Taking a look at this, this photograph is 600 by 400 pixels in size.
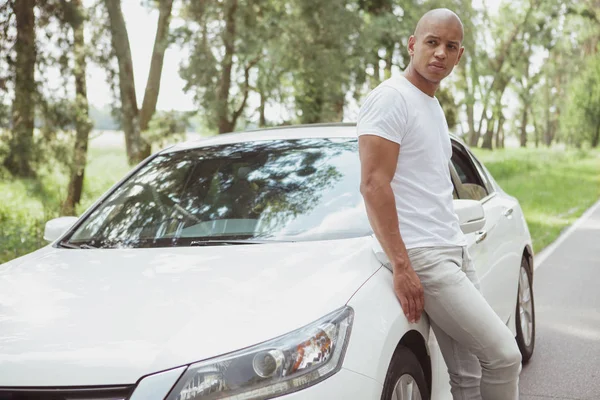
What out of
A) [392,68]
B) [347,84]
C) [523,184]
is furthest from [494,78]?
[347,84]

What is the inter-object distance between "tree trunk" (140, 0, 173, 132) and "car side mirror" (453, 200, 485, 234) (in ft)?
51.6

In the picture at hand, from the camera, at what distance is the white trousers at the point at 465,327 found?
129 inches

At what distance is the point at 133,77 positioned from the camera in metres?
19.3

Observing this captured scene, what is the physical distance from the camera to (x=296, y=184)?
13.8 feet

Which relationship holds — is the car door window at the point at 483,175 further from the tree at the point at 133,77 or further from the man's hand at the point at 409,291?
the tree at the point at 133,77

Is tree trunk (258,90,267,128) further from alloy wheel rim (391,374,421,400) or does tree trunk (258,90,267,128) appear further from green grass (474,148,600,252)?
Answer: alloy wheel rim (391,374,421,400)

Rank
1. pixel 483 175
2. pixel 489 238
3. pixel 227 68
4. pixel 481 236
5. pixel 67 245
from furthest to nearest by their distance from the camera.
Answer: pixel 227 68, pixel 483 175, pixel 489 238, pixel 481 236, pixel 67 245

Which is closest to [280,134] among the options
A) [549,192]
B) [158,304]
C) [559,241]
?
[158,304]

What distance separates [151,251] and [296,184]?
782 mm

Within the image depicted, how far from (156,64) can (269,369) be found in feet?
63.8

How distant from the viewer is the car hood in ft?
8.97

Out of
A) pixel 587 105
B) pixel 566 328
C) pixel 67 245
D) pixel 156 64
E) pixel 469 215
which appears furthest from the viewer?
pixel 587 105

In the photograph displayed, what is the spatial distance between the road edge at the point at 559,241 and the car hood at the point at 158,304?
7.56 meters

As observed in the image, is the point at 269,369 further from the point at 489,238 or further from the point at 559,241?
the point at 559,241
